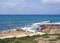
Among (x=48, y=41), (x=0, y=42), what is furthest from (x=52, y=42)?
(x=0, y=42)

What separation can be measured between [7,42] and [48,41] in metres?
4.22

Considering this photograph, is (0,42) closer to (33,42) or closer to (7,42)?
(7,42)

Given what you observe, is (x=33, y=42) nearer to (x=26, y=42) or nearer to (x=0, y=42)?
(x=26, y=42)

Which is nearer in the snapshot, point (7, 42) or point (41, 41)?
point (41, 41)

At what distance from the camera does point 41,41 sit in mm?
15719

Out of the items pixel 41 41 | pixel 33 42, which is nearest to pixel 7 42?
pixel 33 42

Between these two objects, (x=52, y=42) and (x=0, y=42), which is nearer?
(x=52, y=42)

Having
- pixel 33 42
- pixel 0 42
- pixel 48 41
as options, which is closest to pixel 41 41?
pixel 48 41

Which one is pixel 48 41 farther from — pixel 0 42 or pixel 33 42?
pixel 0 42

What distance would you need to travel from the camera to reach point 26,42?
1830 cm

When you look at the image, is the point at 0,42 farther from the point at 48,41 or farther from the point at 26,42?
the point at 48,41

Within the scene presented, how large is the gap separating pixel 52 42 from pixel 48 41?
30 cm

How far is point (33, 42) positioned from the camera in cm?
1788

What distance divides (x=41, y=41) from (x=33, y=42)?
2.24 metres
